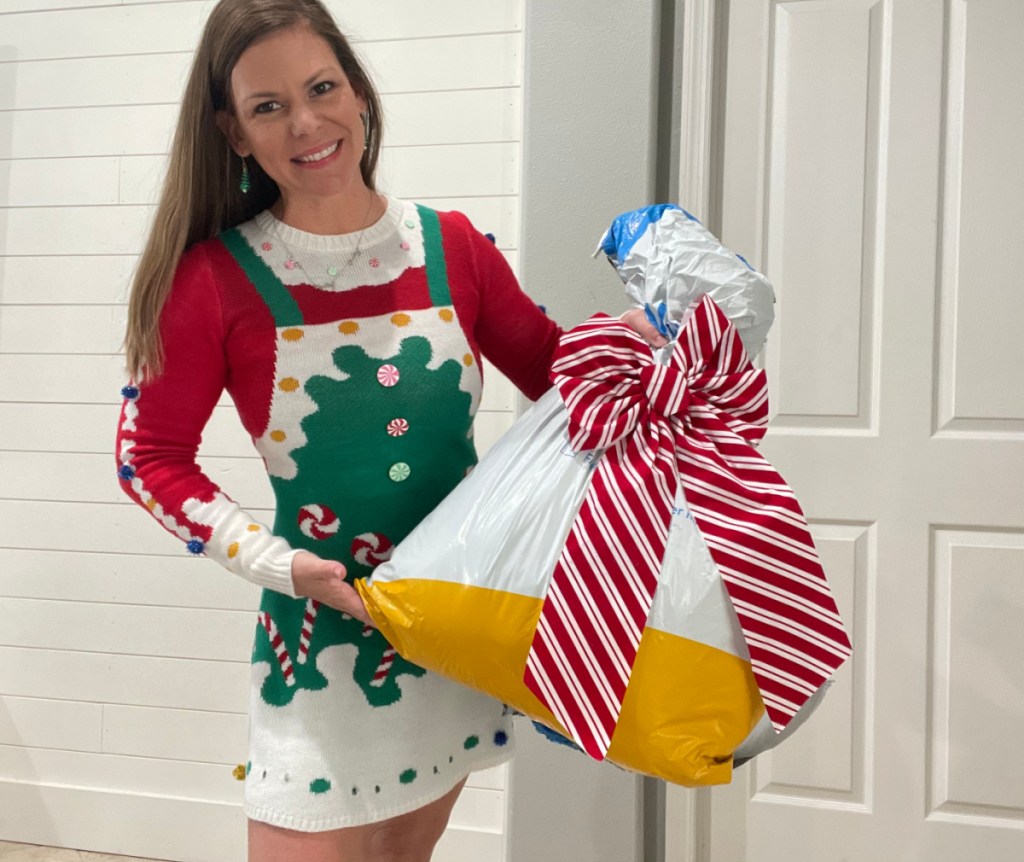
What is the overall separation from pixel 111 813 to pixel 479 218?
1785mm

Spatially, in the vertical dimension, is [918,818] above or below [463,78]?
below

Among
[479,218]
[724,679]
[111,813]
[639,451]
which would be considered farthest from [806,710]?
[111,813]

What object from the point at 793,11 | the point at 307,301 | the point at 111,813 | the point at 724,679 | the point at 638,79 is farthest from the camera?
the point at 111,813

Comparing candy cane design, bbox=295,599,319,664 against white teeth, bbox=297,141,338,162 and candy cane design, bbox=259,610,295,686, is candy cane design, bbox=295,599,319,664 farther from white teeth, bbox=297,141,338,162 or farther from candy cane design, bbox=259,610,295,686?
white teeth, bbox=297,141,338,162

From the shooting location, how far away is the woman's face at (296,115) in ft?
3.69

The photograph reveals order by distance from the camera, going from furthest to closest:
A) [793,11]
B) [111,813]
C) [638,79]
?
[111,813]
[793,11]
[638,79]

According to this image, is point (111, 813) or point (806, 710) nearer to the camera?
point (806, 710)

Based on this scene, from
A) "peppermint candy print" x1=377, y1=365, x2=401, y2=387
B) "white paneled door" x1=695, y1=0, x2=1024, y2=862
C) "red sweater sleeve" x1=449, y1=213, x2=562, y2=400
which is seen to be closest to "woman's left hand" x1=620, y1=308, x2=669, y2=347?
"red sweater sleeve" x1=449, y1=213, x2=562, y2=400

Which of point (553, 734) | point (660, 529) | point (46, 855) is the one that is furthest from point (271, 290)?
point (46, 855)

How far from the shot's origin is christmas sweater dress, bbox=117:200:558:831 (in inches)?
45.0

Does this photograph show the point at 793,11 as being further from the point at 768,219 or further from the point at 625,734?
the point at 625,734

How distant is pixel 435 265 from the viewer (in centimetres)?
125

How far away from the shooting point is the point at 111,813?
2.48m

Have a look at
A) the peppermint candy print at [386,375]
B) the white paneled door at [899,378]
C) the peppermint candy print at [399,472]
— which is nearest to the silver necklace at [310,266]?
the peppermint candy print at [386,375]
